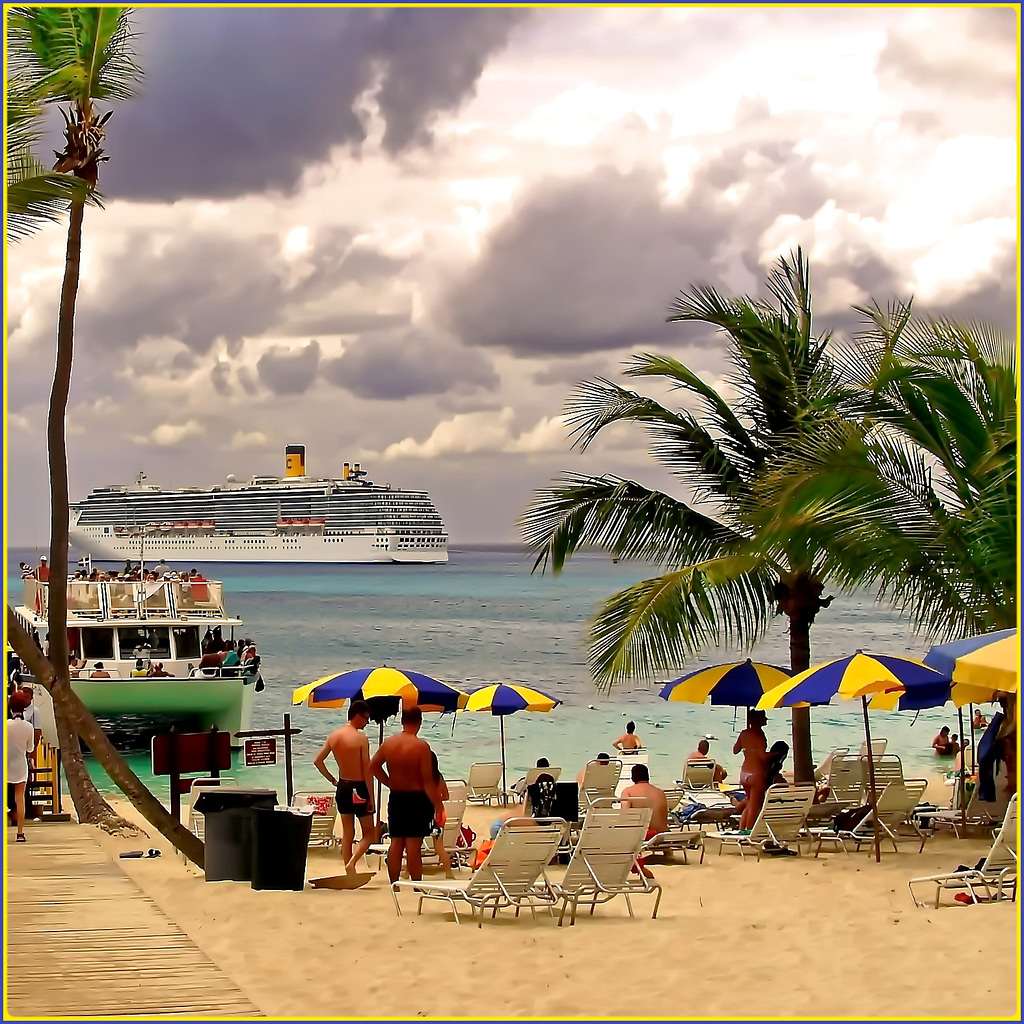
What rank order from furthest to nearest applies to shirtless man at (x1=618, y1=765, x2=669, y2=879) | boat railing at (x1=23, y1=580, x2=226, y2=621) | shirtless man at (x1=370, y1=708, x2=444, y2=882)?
1. boat railing at (x1=23, y1=580, x2=226, y2=621)
2. shirtless man at (x1=618, y1=765, x2=669, y2=879)
3. shirtless man at (x1=370, y1=708, x2=444, y2=882)

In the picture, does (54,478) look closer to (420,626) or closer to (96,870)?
(96,870)

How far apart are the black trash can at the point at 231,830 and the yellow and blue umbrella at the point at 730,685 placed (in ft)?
14.8

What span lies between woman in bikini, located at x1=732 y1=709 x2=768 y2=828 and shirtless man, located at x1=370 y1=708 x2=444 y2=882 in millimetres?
3828

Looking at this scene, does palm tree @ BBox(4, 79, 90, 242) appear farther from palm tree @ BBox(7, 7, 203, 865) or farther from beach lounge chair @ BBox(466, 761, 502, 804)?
beach lounge chair @ BBox(466, 761, 502, 804)

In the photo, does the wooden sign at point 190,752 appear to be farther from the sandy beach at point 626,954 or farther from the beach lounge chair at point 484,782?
the beach lounge chair at point 484,782

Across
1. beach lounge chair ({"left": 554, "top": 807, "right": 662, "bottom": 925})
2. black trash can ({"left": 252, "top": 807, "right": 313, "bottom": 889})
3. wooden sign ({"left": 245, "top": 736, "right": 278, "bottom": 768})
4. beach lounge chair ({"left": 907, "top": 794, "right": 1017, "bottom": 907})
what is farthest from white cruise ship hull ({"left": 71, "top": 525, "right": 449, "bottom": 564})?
beach lounge chair ({"left": 907, "top": 794, "right": 1017, "bottom": 907})

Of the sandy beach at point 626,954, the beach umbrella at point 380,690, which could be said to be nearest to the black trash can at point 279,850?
the sandy beach at point 626,954

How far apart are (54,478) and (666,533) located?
6.78 metres

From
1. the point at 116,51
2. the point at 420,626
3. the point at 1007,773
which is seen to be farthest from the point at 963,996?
the point at 420,626

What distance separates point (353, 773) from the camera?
10.4 m

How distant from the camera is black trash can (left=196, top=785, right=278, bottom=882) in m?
9.60

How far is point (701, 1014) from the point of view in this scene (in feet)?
20.5

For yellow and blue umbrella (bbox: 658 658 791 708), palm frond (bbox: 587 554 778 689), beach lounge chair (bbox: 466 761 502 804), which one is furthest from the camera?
beach lounge chair (bbox: 466 761 502 804)

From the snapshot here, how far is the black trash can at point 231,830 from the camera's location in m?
9.60
